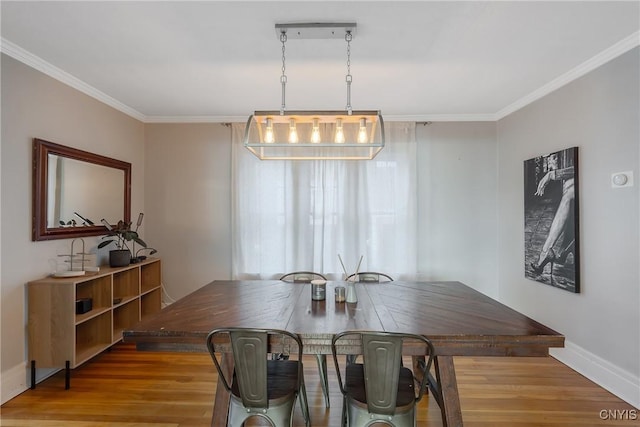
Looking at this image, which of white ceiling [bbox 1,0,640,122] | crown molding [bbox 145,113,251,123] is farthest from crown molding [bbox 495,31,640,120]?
crown molding [bbox 145,113,251,123]

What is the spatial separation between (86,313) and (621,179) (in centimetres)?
439

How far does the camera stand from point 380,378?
152 centimetres

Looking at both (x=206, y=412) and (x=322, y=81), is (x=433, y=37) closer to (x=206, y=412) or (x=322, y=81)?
(x=322, y=81)

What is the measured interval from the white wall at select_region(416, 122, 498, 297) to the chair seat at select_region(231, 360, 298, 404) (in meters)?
2.51

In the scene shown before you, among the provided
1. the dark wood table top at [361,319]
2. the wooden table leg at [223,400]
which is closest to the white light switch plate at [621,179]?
the dark wood table top at [361,319]

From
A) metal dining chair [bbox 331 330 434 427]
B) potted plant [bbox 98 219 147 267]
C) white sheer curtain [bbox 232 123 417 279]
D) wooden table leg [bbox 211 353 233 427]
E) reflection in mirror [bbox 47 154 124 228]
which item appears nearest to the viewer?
metal dining chair [bbox 331 330 434 427]

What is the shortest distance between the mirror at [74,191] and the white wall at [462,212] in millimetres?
3496

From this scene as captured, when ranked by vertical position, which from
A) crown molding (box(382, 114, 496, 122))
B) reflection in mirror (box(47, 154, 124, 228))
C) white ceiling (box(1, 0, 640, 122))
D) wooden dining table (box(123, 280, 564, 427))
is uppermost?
white ceiling (box(1, 0, 640, 122))

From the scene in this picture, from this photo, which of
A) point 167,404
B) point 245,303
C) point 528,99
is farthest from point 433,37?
point 167,404

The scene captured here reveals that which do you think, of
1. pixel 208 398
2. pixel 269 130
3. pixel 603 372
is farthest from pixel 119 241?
pixel 603 372

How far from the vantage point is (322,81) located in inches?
117

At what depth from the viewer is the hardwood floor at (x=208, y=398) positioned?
2176 mm

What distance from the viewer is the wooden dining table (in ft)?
5.33

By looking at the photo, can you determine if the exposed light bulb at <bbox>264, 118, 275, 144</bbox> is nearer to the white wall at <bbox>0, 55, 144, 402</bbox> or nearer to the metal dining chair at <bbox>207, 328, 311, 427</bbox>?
the metal dining chair at <bbox>207, 328, 311, 427</bbox>
